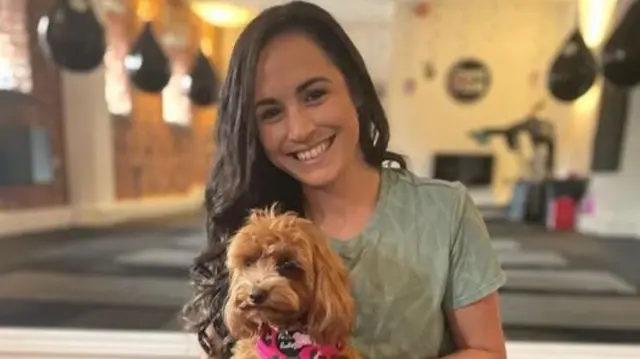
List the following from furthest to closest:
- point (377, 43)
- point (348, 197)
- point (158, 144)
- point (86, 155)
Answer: point (377, 43) → point (158, 144) → point (86, 155) → point (348, 197)

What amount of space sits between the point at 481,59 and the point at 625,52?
4634 mm

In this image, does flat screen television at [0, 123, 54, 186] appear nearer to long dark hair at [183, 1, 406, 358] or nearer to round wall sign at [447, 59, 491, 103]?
long dark hair at [183, 1, 406, 358]

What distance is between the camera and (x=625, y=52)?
11.6ft

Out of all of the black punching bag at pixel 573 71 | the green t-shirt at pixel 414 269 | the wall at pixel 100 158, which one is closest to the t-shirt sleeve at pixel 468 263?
the green t-shirt at pixel 414 269

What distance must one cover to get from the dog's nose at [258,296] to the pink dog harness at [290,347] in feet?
0.23

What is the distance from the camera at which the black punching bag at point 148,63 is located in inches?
167

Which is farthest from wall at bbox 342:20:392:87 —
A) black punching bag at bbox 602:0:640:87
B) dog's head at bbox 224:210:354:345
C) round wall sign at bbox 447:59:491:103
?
dog's head at bbox 224:210:354:345

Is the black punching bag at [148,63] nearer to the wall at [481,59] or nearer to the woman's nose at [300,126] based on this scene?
the woman's nose at [300,126]

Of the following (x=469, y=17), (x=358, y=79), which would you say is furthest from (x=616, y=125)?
(x=358, y=79)

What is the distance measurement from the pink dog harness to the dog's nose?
0.07 metres

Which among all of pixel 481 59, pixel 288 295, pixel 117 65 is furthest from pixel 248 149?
pixel 481 59

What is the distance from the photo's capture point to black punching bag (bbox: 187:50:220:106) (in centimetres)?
492

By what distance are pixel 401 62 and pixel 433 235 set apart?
7164mm

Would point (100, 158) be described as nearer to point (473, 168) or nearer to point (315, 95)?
point (473, 168)
